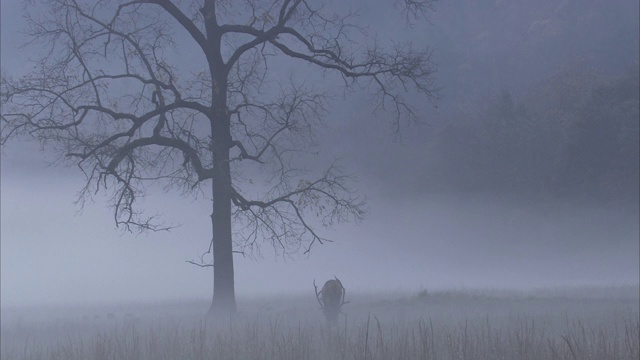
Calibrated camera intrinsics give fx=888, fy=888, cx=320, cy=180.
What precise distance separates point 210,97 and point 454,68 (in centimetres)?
1903

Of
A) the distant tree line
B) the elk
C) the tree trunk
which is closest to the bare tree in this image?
the tree trunk

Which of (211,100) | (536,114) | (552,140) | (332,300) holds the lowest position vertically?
(332,300)

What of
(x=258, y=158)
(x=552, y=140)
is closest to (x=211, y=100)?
(x=258, y=158)

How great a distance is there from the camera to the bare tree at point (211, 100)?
15.7 m

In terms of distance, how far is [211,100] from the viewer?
16.4m

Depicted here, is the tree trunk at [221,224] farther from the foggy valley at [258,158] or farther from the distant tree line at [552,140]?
the distant tree line at [552,140]

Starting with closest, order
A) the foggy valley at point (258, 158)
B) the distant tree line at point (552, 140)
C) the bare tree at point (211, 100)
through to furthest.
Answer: the foggy valley at point (258, 158), the bare tree at point (211, 100), the distant tree line at point (552, 140)

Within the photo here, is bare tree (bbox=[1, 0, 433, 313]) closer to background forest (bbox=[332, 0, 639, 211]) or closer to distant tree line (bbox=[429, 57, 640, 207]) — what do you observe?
background forest (bbox=[332, 0, 639, 211])

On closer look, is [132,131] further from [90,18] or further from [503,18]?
[503,18]

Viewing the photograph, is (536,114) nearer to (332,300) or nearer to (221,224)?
(221,224)

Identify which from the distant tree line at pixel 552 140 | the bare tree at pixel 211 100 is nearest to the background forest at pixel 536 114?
the distant tree line at pixel 552 140

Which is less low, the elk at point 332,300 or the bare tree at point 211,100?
the bare tree at point 211,100

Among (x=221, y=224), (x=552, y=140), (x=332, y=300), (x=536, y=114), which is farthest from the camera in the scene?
(x=552, y=140)

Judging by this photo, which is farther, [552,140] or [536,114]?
[552,140]
